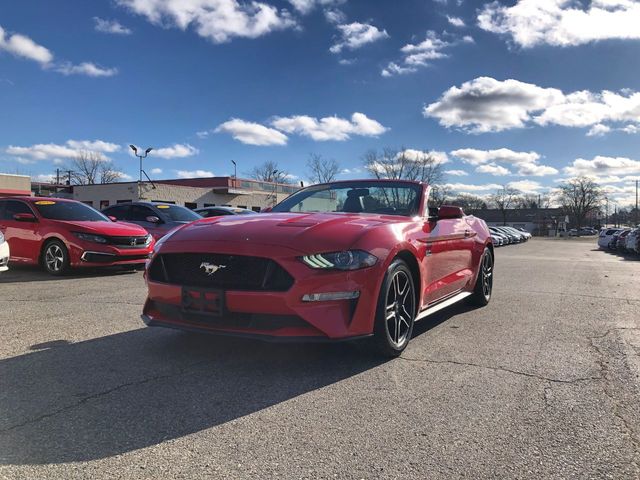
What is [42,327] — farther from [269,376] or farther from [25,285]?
[25,285]

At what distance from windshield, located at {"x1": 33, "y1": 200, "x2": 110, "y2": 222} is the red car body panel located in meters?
0.11

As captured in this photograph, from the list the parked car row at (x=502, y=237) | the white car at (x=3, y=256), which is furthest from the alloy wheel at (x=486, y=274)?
the parked car row at (x=502, y=237)

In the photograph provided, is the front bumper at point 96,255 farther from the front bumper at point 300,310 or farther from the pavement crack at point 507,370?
the pavement crack at point 507,370

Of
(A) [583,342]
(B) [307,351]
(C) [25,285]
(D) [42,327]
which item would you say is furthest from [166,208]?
(A) [583,342]

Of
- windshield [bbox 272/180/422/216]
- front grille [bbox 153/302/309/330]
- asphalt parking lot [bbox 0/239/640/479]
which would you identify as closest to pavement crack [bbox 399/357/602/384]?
asphalt parking lot [bbox 0/239/640/479]

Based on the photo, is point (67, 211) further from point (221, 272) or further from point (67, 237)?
point (221, 272)

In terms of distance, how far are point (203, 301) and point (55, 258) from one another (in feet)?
22.3

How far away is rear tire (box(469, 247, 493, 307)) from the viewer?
21.5ft

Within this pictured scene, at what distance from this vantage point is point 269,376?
11.5ft

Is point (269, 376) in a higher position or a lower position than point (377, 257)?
lower

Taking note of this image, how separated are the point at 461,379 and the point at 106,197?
43.4 metres

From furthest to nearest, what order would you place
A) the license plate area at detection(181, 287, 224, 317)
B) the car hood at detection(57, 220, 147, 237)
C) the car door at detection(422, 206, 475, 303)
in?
the car hood at detection(57, 220, 147, 237)
the car door at detection(422, 206, 475, 303)
the license plate area at detection(181, 287, 224, 317)

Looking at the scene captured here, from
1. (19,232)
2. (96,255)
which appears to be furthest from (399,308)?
(19,232)

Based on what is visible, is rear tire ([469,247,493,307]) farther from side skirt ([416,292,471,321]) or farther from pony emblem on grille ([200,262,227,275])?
pony emblem on grille ([200,262,227,275])
